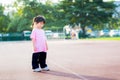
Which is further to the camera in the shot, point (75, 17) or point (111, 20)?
point (111, 20)

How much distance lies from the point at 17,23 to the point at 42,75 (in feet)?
158

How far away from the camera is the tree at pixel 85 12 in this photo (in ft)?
167

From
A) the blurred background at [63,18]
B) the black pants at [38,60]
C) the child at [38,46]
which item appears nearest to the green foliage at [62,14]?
the blurred background at [63,18]

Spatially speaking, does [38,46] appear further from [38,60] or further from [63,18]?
[63,18]

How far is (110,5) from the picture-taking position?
53.2 metres

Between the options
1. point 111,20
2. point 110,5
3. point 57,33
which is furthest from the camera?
point 111,20

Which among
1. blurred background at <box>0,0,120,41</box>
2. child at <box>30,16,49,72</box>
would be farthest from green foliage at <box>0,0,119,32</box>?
child at <box>30,16,49,72</box>

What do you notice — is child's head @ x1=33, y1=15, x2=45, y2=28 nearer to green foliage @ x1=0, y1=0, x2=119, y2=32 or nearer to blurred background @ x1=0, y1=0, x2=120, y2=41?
blurred background @ x1=0, y1=0, x2=120, y2=41

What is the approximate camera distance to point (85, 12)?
5019 cm

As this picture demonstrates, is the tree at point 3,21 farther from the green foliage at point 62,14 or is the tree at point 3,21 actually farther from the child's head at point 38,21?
the child's head at point 38,21

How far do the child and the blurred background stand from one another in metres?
38.1

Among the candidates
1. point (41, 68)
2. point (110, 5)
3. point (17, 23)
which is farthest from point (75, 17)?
point (41, 68)

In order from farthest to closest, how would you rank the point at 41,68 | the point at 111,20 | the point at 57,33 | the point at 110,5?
the point at 111,20, the point at 110,5, the point at 57,33, the point at 41,68

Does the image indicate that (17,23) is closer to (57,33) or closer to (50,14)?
(50,14)
